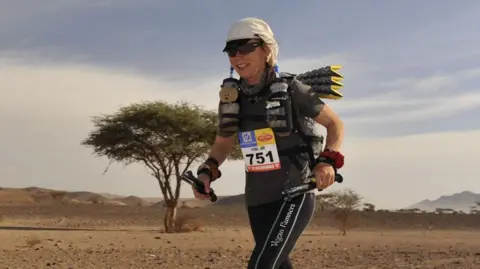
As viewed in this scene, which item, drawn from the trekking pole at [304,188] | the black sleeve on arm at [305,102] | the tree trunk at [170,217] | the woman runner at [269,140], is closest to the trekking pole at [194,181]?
the woman runner at [269,140]

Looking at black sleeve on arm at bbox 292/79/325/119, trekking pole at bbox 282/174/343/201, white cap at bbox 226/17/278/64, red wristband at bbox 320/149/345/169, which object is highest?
white cap at bbox 226/17/278/64

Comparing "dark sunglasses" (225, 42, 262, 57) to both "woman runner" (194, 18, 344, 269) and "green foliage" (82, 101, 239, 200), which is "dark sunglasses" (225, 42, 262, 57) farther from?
"green foliage" (82, 101, 239, 200)

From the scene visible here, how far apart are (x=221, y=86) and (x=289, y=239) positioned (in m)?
0.98

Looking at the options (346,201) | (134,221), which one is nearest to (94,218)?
(134,221)

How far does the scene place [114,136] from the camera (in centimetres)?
2677

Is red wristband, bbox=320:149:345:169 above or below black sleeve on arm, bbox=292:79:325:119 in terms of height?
below

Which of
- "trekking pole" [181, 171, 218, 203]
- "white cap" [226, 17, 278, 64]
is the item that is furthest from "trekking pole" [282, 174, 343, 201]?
"white cap" [226, 17, 278, 64]

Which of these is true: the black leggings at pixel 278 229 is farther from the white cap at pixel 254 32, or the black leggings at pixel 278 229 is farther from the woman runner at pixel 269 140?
the white cap at pixel 254 32

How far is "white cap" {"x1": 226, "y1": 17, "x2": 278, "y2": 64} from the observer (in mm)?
3824

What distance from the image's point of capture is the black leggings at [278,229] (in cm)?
366

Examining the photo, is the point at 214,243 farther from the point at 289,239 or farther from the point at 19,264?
the point at 289,239

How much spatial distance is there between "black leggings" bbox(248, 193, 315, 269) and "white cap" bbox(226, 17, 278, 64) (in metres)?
Result: 0.84

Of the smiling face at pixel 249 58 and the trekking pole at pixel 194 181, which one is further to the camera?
the trekking pole at pixel 194 181

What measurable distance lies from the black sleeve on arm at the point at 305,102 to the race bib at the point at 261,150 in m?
0.22
